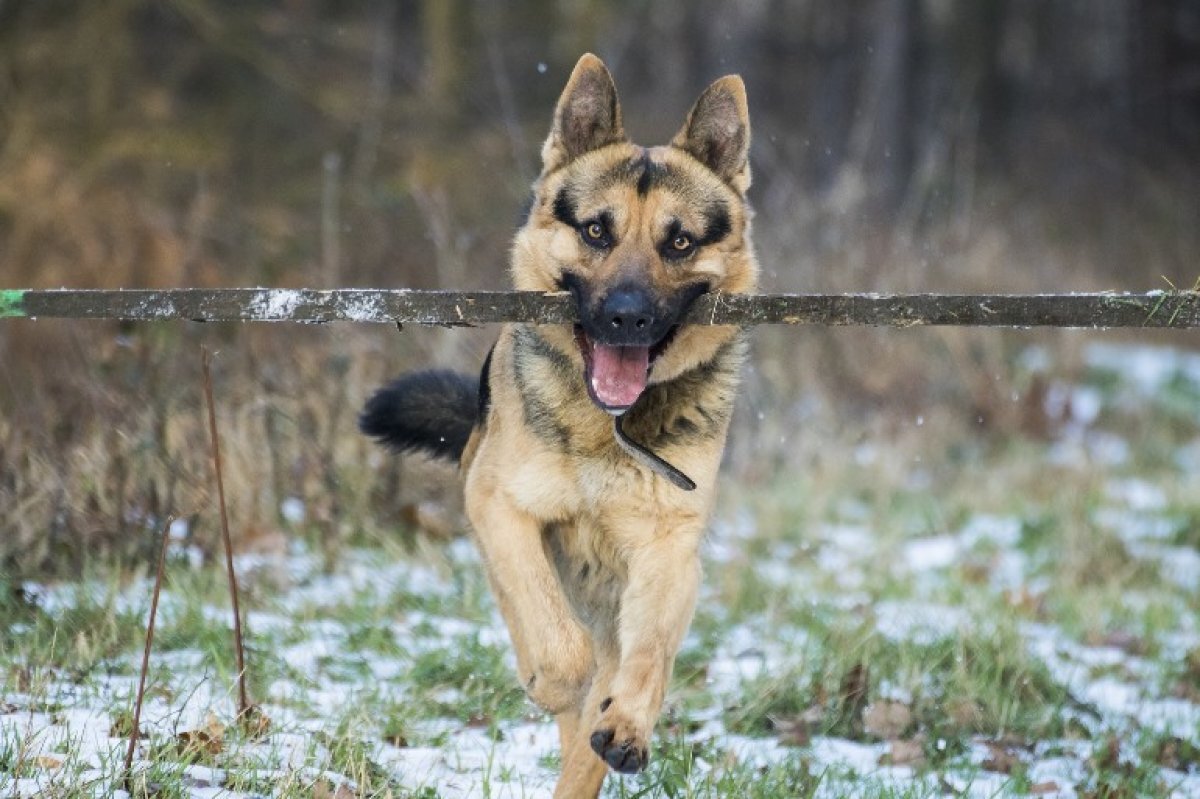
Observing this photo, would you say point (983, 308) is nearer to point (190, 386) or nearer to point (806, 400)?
point (190, 386)

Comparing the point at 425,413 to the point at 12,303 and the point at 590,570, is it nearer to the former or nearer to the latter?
the point at 590,570

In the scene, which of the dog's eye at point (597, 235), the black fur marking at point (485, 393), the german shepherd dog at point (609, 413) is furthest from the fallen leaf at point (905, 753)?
the dog's eye at point (597, 235)

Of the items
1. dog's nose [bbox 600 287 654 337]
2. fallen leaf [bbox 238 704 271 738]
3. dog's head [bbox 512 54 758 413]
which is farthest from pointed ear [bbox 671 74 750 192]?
fallen leaf [bbox 238 704 271 738]

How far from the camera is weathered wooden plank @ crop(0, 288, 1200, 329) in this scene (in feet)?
11.1

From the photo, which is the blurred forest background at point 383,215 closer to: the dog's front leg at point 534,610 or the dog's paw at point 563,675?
the dog's front leg at point 534,610

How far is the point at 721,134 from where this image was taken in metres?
4.43

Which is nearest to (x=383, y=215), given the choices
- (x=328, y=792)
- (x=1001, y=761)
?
(x=1001, y=761)

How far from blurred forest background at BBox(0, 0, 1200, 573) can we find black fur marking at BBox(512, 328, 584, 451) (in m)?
0.96

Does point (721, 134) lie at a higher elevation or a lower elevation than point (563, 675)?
higher

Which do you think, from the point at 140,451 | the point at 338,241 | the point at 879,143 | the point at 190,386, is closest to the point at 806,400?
the point at 338,241

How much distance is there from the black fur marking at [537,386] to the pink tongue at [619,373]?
0.21 metres

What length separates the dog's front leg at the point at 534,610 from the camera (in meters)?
3.70

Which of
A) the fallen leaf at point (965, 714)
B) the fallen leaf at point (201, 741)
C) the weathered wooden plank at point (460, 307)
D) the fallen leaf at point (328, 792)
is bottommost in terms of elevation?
the fallen leaf at point (328, 792)

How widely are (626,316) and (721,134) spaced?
1073 millimetres
